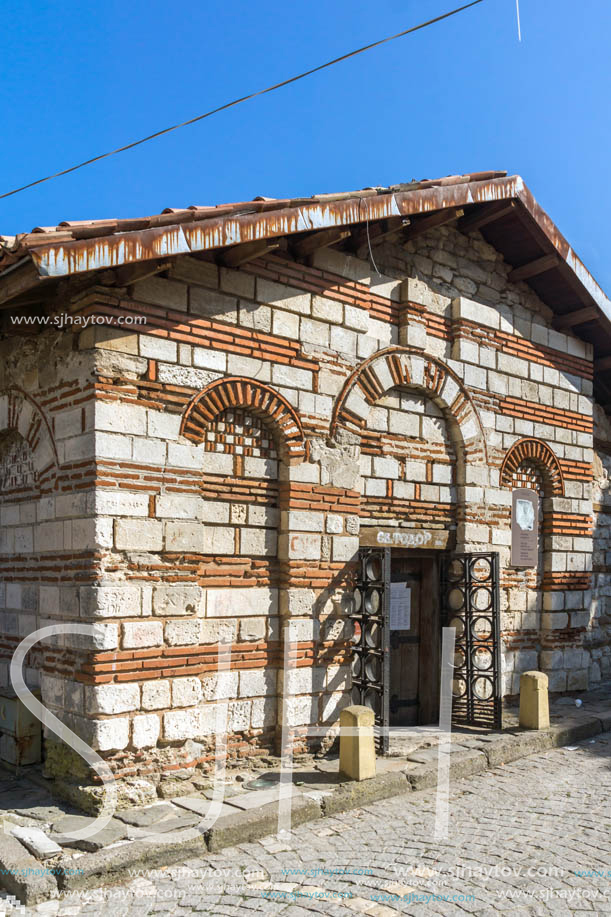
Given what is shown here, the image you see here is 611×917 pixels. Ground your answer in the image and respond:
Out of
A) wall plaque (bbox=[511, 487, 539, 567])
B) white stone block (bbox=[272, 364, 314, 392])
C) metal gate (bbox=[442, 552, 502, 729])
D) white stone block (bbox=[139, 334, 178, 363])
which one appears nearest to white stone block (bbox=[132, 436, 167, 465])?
white stone block (bbox=[139, 334, 178, 363])

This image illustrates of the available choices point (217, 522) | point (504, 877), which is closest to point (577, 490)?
point (217, 522)

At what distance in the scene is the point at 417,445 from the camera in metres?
8.60

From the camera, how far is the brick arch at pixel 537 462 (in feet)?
31.5

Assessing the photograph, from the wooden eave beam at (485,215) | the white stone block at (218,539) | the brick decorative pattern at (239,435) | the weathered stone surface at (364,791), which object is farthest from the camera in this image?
the wooden eave beam at (485,215)

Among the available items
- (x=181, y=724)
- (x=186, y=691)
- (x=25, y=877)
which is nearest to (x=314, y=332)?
(x=186, y=691)

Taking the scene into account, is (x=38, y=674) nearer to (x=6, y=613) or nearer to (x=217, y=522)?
(x=6, y=613)

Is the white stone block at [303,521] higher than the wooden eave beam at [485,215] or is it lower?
lower

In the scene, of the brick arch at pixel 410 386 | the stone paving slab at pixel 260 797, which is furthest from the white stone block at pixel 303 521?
the stone paving slab at pixel 260 797

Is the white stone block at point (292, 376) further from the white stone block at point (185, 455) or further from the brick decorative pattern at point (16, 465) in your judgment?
the brick decorative pattern at point (16, 465)

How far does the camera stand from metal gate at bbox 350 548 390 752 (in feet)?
24.1

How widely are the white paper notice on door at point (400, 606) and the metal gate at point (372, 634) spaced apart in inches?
26.3

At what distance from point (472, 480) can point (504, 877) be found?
4717 millimetres

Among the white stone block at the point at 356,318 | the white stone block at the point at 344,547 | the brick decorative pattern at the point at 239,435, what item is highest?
the white stone block at the point at 356,318

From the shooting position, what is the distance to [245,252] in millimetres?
6918
